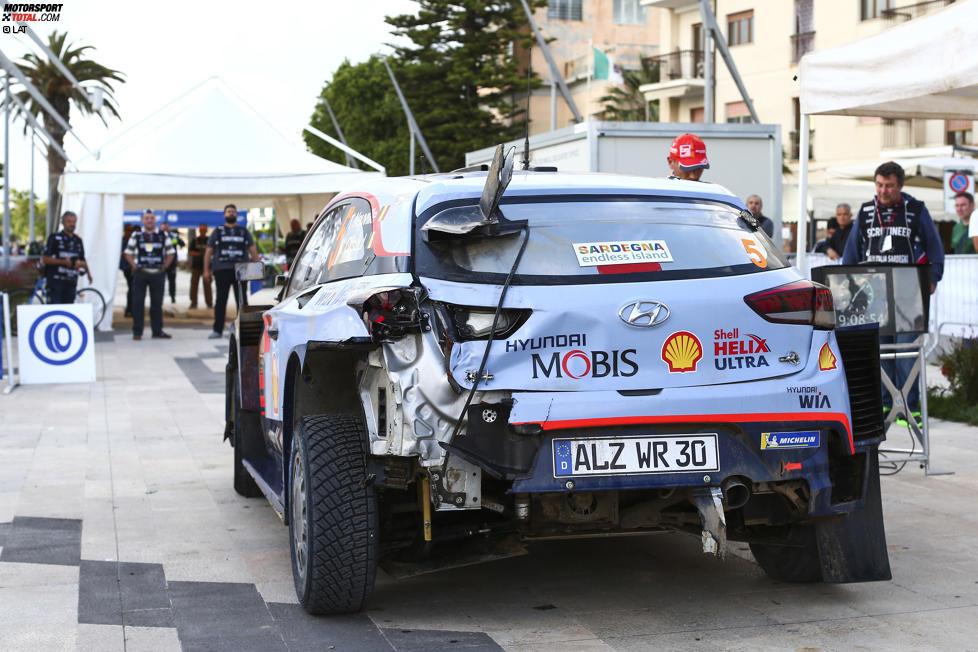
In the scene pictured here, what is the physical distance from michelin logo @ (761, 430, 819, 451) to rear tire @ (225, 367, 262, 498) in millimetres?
3548

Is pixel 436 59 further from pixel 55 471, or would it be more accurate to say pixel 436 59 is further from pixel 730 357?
pixel 730 357

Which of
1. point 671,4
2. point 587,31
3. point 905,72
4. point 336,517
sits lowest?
point 336,517

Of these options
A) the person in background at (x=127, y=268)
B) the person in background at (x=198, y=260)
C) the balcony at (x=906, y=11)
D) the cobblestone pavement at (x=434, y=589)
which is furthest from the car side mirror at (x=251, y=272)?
the balcony at (x=906, y=11)

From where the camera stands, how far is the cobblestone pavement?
467cm

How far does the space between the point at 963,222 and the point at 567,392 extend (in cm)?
1304

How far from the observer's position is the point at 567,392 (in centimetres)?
446

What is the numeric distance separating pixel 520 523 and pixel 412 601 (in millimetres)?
713

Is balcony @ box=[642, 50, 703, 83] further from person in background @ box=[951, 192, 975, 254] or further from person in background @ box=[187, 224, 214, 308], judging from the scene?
person in background @ box=[951, 192, 975, 254]

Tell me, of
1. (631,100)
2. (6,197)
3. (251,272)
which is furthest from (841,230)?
(631,100)

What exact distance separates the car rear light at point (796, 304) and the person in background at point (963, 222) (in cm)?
1134

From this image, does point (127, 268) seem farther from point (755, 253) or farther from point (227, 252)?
point (755, 253)

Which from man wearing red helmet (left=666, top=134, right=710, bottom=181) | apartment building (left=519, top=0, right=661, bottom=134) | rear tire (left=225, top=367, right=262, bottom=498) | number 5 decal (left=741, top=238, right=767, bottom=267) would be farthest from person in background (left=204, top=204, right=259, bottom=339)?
apartment building (left=519, top=0, right=661, bottom=134)

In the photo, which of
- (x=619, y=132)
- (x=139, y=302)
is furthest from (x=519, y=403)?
(x=139, y=302)

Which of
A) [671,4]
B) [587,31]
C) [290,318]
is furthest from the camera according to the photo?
[587,31]
